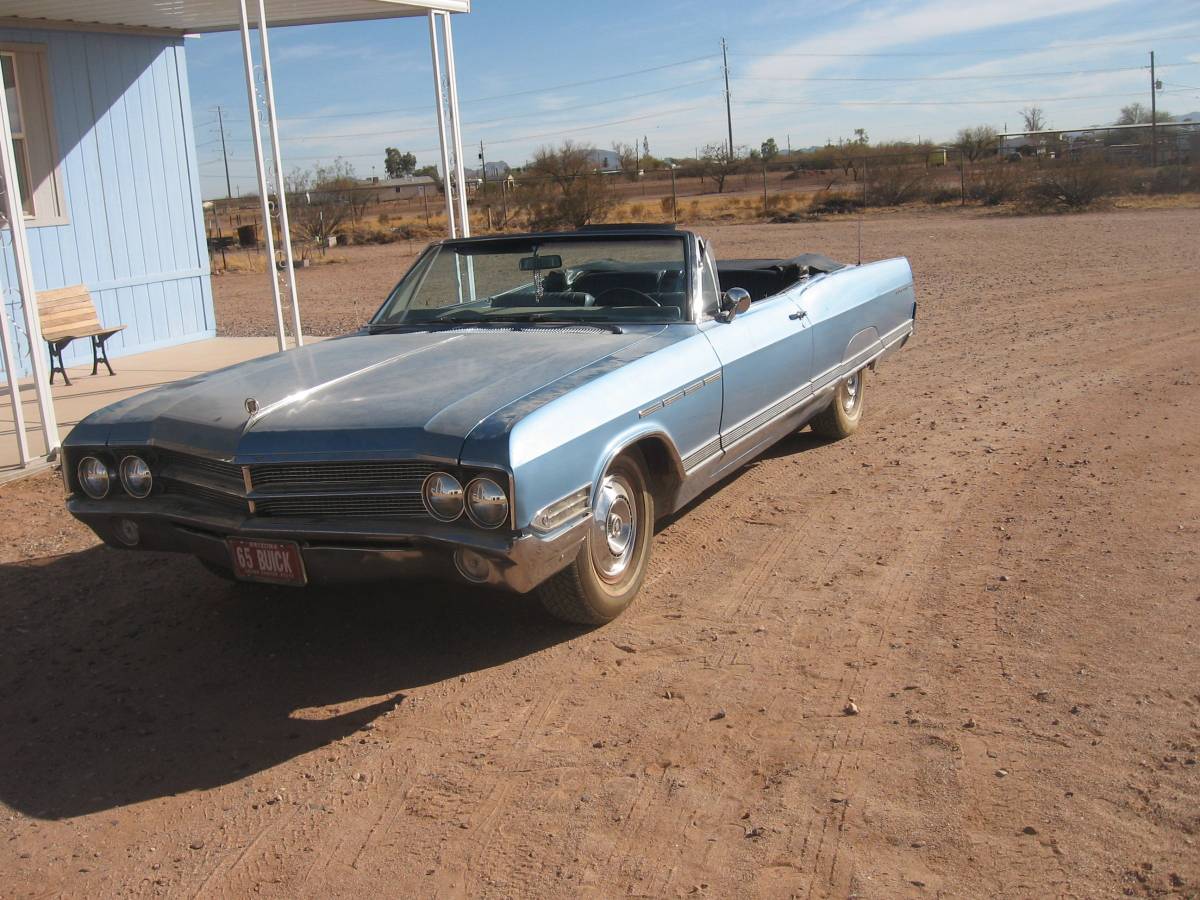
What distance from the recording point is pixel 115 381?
1041 centimetres

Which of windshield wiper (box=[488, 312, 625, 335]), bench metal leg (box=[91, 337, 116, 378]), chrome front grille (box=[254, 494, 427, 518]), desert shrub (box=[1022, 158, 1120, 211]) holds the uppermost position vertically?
desert shrub (box=[1022, 158, 1120, 211])

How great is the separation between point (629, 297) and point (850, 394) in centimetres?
A: 258

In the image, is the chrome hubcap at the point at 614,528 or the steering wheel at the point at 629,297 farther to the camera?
the steering wheel at the point at 629,297

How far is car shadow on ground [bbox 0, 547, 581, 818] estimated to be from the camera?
3.71 meters

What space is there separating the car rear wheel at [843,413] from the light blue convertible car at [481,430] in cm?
126

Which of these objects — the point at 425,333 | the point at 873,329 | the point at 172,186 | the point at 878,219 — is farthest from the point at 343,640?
the point at 878,219

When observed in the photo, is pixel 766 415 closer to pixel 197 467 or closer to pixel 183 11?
pixel 197 467

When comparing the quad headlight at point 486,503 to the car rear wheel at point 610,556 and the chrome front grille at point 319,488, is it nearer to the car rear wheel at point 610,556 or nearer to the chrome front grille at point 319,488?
the chrome front grille at point 319,488

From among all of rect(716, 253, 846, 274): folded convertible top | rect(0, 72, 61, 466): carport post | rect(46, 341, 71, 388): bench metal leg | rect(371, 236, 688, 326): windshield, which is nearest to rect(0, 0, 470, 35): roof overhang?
rect(46, 341, 71, 388): bench metal leg

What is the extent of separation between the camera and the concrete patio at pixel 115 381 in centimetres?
827

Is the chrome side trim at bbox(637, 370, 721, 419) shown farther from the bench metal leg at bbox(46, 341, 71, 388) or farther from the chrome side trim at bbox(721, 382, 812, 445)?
the bench metal leg at bbox(46, 341, 71, 388)

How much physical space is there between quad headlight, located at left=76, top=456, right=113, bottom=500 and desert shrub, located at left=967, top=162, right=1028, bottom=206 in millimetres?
33363

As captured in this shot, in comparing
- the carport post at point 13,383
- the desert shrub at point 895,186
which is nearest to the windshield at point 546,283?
the carport post at point 13,383

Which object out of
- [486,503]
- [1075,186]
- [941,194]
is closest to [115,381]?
[486,503]
